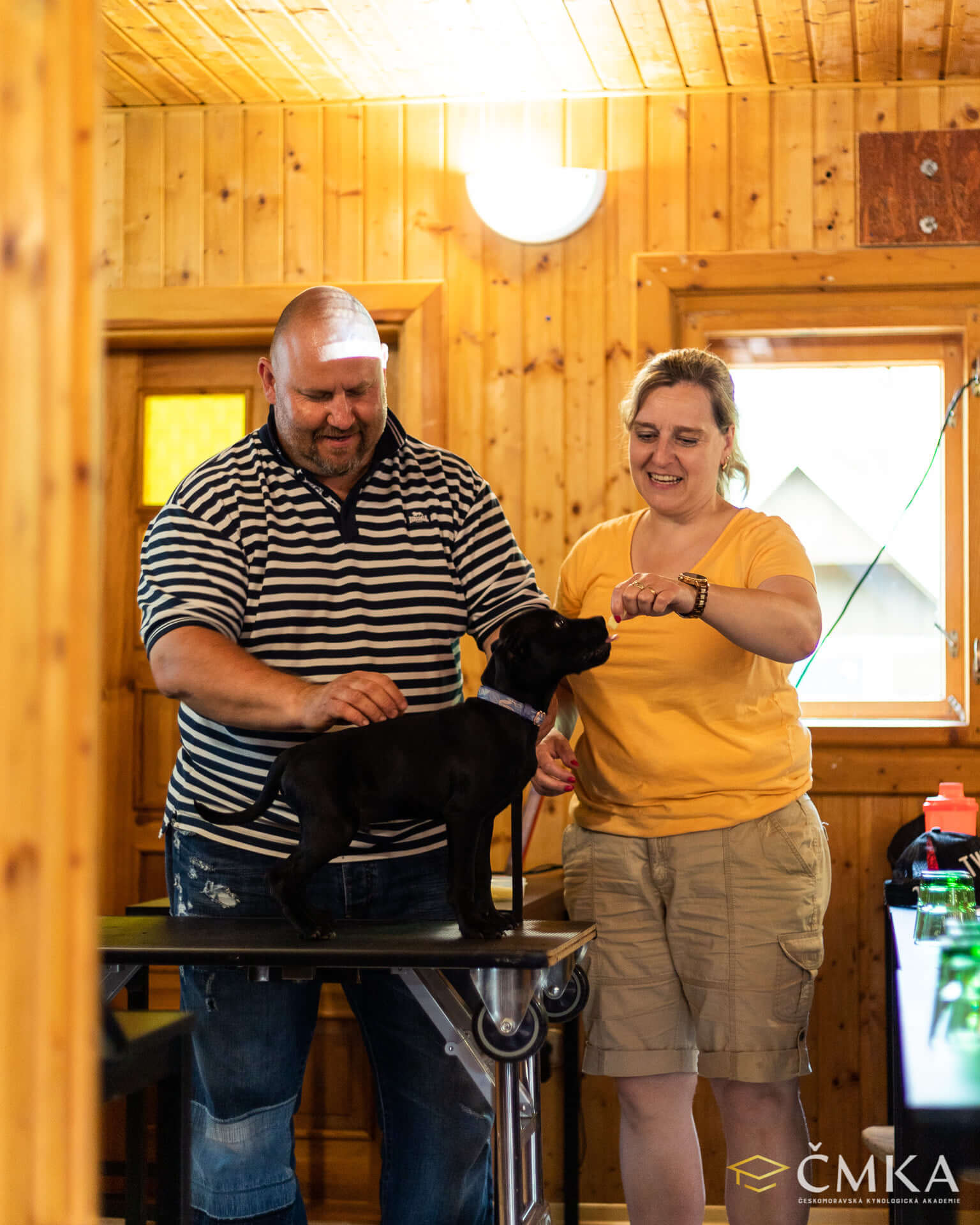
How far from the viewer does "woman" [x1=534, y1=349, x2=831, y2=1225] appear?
74.9 inches

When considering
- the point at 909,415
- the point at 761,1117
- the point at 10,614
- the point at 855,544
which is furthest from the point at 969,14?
the point at 10,614

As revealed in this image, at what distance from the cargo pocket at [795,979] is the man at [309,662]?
18.3 inches

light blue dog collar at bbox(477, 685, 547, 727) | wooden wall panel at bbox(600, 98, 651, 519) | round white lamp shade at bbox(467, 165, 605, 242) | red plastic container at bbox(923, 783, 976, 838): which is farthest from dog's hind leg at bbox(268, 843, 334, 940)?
round white lamp shade at bbox(467, 165, 605, 242)

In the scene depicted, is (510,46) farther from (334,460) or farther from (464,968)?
(464,968)

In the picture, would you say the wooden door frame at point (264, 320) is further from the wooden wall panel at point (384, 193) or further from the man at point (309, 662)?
the man at point (309, 662)

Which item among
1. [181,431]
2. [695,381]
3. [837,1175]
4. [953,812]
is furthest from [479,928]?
[181,431]

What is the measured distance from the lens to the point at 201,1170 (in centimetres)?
173

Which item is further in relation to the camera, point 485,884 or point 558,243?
point 558,243

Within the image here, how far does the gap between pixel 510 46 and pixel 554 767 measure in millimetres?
1818

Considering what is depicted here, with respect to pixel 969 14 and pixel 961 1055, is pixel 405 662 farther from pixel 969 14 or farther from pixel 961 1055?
pixel 969 14

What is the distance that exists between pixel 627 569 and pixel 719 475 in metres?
0.23

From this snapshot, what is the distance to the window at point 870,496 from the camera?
10.4 feet

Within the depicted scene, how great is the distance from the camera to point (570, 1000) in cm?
178

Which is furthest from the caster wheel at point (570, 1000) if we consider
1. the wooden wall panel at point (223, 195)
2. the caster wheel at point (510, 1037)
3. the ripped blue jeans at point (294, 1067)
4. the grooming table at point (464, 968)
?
the wooden wall panel at point (223, 195)
